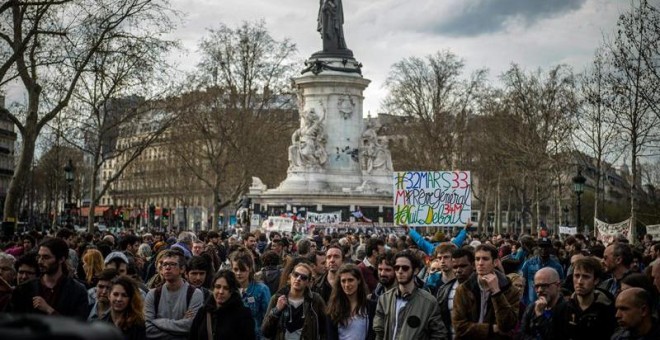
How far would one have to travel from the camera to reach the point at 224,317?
724 centimetres

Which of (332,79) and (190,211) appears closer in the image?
(332,79)

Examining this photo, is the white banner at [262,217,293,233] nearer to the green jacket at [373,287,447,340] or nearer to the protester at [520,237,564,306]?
the protester at [520,237,564,306]

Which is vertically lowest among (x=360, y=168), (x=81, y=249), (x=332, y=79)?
(x=81, y=249)

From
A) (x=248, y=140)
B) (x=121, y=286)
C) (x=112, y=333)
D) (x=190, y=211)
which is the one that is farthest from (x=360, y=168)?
(x=190, y=211)

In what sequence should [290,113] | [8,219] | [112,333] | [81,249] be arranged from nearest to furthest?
[112,333], [81,249], [8,219], [290,113]

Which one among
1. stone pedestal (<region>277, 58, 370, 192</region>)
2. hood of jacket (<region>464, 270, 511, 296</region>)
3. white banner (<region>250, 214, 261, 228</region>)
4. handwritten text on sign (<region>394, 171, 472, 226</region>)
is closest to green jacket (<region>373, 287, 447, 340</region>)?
hood of jacket (<region>464, 270, 511, 296</region>)

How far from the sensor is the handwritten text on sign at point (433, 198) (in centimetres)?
1923

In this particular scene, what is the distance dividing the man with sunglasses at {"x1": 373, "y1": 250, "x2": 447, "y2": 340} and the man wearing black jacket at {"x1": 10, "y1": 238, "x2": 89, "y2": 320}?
2.22 metres

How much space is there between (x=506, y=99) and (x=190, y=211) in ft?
182

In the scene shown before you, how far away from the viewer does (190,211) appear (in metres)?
106

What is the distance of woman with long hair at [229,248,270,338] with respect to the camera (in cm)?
873

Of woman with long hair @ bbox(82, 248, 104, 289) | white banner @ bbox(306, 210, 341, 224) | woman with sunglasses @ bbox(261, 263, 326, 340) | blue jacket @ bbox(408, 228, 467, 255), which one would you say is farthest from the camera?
white banner @ bbox(306, 210, 341, 224)

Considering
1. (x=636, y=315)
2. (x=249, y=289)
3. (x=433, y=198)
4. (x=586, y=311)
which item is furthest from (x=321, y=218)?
(x=636, y=315)

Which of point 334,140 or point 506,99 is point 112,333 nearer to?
point 334,140
